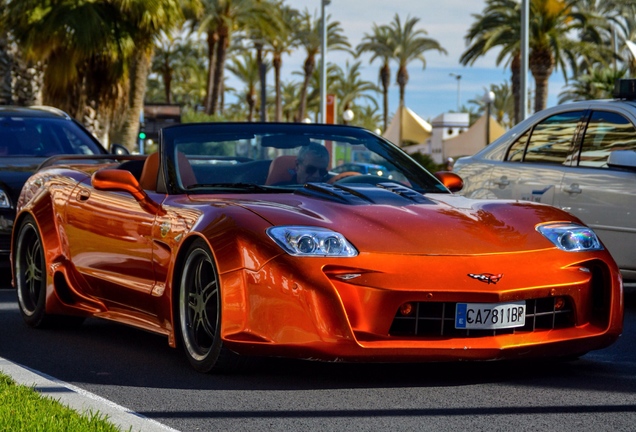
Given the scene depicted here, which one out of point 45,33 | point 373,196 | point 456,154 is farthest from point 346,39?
point 373,196

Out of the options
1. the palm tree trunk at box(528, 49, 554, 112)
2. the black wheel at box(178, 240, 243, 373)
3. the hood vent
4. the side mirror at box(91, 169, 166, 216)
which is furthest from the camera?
the palm tree trunk at box(528, 49, 554, 112)

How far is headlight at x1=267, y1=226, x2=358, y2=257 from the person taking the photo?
5.74 meters

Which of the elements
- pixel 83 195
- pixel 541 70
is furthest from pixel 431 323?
pixel 541 70

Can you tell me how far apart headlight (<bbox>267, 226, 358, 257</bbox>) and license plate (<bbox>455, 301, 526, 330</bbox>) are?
0.54 meters

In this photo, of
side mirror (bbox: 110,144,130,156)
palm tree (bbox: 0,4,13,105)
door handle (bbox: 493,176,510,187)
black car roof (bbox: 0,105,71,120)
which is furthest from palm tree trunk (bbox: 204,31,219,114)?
door handle (bbox: 493,176,510,187)

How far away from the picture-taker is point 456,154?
78.9m

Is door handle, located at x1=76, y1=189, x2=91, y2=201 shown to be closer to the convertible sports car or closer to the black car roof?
the convertible sports car

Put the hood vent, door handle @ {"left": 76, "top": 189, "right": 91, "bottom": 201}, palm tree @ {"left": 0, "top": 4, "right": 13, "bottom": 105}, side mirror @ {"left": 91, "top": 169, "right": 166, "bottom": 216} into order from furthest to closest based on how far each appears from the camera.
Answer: palm tree @ {"left": 0, "top": 4, "right": 13, "bottom": 105} < door handle @ {"left": 76, "top": 189, "right": 91, "bottom": 201} < side mirror @ {"left": 91, "top": 169, "right": 166, "bottom": 216} < the hood vent

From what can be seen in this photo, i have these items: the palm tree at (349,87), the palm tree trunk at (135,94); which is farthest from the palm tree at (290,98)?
the palm tree trunk at (135,94)

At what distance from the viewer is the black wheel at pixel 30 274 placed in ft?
26.6

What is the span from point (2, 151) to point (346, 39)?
59512mm

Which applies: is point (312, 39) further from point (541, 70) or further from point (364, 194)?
point (364, 194)

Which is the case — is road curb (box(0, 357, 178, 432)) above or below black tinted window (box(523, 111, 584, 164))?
below

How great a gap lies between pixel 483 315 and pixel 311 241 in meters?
0.83
